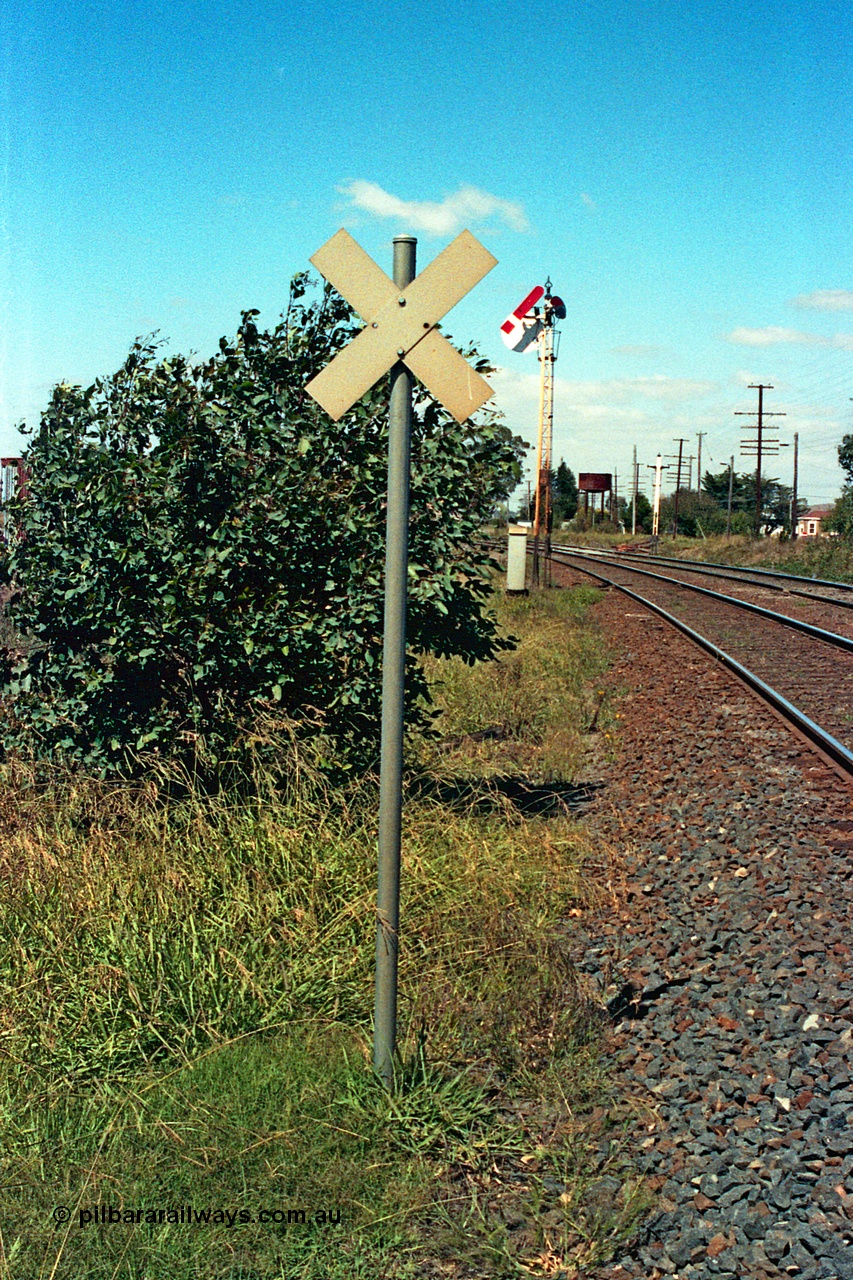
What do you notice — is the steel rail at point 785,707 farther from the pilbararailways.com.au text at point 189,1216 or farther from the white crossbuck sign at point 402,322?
the pilbararailways.com.au text at point 189,1216

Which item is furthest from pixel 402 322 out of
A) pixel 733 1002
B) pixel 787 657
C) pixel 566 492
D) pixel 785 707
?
pixel 566 492

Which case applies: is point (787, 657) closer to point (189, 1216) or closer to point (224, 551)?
point (224, 551)

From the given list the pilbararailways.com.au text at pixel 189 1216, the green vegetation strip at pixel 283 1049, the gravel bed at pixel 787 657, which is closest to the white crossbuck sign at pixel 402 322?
the green vegetation strip at pixel 283 1049

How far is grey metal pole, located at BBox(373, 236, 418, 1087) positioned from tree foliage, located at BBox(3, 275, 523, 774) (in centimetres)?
240

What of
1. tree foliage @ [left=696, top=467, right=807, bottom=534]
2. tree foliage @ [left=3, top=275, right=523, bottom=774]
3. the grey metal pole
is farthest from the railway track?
tree foliage @ [left=696, top=467, right=807, bottom=534]

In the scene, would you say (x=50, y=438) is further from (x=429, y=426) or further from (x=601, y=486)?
(x=601, y=486)

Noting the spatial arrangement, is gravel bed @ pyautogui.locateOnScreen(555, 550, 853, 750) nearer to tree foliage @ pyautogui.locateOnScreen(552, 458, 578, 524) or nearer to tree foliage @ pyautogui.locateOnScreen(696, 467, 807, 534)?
tree foliage @ pyautogui.locateOnScreen(696, 467, 807, 534)

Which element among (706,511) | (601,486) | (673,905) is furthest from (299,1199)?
(706,511)

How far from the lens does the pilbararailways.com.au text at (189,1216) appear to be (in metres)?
3.11

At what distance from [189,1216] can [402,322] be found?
8.69ft

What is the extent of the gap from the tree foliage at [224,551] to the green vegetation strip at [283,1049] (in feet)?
1.64

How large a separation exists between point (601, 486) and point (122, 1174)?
188 ft

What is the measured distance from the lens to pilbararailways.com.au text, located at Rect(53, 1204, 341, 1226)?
3.11m

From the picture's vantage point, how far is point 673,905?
555 cm
